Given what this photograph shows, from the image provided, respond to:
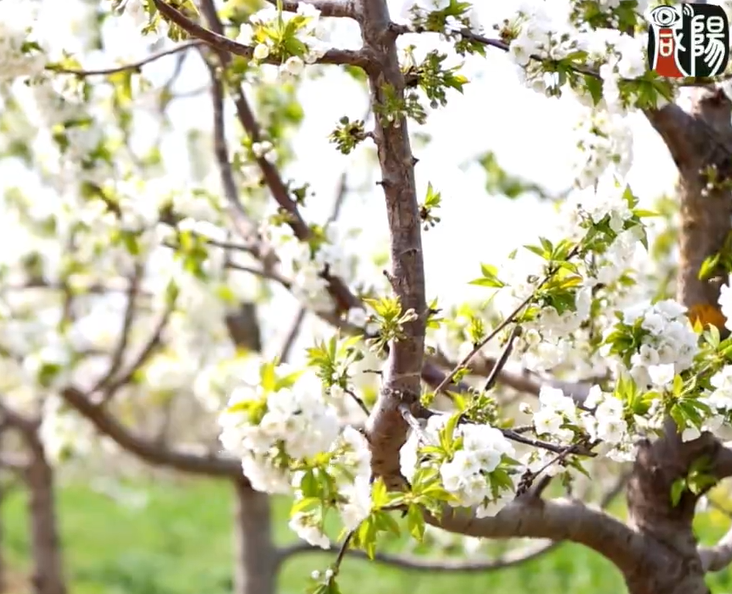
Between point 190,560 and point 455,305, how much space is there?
7.39m

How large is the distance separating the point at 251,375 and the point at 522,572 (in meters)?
6.03

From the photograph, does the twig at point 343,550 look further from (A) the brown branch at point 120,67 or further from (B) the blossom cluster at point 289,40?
(A) the brown branch at point 120,67

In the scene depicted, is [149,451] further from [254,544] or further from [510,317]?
[510,317]

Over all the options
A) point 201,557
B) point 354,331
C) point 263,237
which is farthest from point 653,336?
point 201,557

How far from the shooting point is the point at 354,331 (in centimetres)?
255

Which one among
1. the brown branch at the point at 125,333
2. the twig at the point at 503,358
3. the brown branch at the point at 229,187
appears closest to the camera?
the twig at the point at 503,358

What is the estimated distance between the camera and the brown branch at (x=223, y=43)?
5.04ft

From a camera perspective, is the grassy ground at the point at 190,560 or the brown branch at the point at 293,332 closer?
the brown branch at the point at 293,332

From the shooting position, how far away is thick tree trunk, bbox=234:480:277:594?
13.7 feet

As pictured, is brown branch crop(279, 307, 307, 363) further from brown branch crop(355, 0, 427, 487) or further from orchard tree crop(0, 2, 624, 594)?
brown branch crop(355, 0, 427, 487)

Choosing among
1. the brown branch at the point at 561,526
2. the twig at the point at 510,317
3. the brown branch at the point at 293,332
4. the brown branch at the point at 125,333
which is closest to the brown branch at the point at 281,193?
the brown branch at the point at 561,526

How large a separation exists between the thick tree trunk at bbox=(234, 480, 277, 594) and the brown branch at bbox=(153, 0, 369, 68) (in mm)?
2816

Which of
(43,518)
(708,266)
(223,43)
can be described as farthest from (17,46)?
(43,518)

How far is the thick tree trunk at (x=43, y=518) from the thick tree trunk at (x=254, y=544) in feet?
6.88
